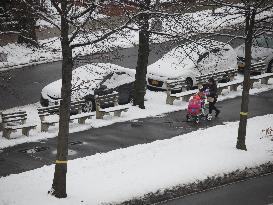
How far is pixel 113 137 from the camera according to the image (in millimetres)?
17438

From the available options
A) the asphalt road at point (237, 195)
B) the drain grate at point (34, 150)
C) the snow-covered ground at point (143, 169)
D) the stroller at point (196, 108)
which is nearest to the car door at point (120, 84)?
the stroller at point (196, 108)

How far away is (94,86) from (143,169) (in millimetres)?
7658

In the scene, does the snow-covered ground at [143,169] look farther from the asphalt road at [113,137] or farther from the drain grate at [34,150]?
the drain grate at [34,150]

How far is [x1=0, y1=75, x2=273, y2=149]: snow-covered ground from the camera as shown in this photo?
17.4 metres

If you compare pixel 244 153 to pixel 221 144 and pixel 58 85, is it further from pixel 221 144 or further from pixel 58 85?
pixel 58 85

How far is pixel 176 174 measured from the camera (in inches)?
535

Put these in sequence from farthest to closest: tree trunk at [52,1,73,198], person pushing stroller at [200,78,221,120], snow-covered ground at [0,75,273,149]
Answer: person pushing stroller at [200,78,221,120]
snow-covered ground at [0,75,273,149]
tree trunk at [52,1,73,198]

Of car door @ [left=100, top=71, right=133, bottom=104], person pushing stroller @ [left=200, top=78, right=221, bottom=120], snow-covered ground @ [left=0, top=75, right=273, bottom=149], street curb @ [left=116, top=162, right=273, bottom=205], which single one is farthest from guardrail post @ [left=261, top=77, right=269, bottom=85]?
street curb @ [left=116, top=162, right=273, bottom=205]

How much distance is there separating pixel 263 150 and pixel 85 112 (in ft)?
25.6

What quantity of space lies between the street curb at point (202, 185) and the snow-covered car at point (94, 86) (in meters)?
7.40

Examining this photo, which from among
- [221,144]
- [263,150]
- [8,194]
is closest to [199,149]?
[221,144]

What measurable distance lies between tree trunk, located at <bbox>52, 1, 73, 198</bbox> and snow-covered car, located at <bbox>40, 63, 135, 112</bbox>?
25.0ft

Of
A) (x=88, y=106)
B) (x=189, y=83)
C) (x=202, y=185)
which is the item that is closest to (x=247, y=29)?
(x=202, y=185)

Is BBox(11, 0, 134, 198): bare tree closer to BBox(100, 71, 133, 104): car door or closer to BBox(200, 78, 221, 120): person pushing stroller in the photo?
BBox(200, 78, 221, 120): person pushing stroller
